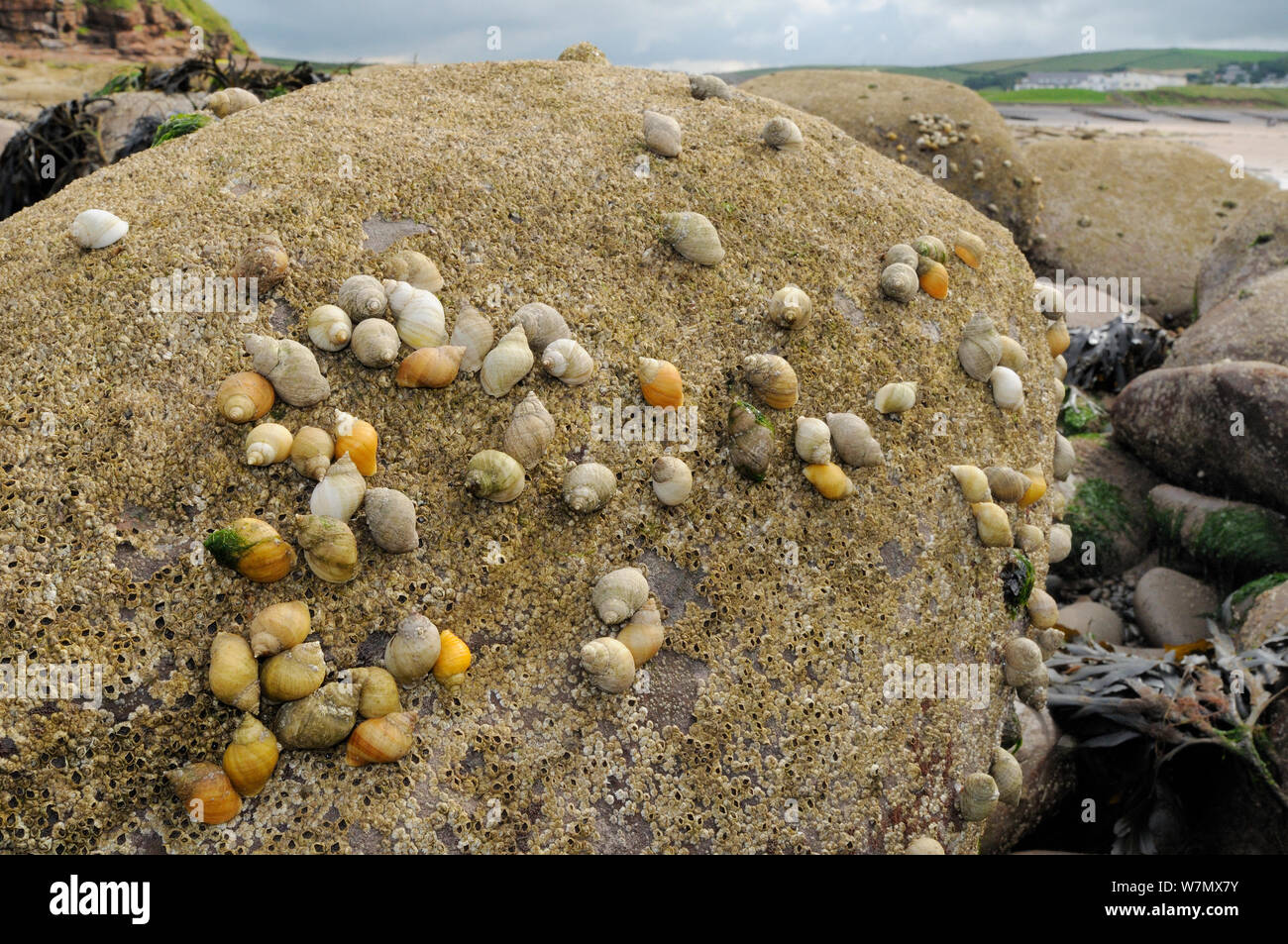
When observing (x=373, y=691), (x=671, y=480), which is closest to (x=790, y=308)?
(x=671, y=480)

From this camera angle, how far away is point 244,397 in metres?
2.91

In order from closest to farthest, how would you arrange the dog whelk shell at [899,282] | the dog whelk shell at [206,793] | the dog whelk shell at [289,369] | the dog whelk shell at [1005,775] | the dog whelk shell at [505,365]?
the dog whelk shell at [206,793] < the dog whelk shell at [289,369] < the dog whelk shell at [505,365] < the dog whelk shell at [1005,775] < the dog whelk shell at [899,282]

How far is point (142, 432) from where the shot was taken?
2934 millimetres

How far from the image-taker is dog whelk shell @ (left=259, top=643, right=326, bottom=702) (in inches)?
102

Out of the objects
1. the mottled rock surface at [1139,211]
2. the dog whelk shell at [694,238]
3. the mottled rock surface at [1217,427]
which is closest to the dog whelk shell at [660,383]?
the dog whelk shell at [694,238]

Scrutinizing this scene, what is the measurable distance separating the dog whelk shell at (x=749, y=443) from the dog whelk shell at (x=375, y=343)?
1.33 metres

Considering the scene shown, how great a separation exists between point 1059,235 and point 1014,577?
1215cm

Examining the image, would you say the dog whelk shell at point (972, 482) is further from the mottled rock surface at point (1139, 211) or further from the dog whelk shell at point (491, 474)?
the mottled rock surface at point (1139, 211)

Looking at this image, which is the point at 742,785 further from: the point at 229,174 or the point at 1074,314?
the point at 1074,314

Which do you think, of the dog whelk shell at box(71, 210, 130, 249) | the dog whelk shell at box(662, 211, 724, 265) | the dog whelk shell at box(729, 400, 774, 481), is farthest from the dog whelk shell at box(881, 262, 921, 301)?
the dog whelk shell at box(71, 210, 130, 249)

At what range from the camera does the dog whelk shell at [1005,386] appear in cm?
421

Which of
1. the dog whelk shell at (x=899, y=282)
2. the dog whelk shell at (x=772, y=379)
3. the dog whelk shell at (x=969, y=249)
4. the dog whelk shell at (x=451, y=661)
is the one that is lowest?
the dog whelk shell at (x=451, y=661)

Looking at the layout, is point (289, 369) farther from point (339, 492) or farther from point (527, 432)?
point (527, 432)

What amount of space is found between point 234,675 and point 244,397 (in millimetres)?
928
